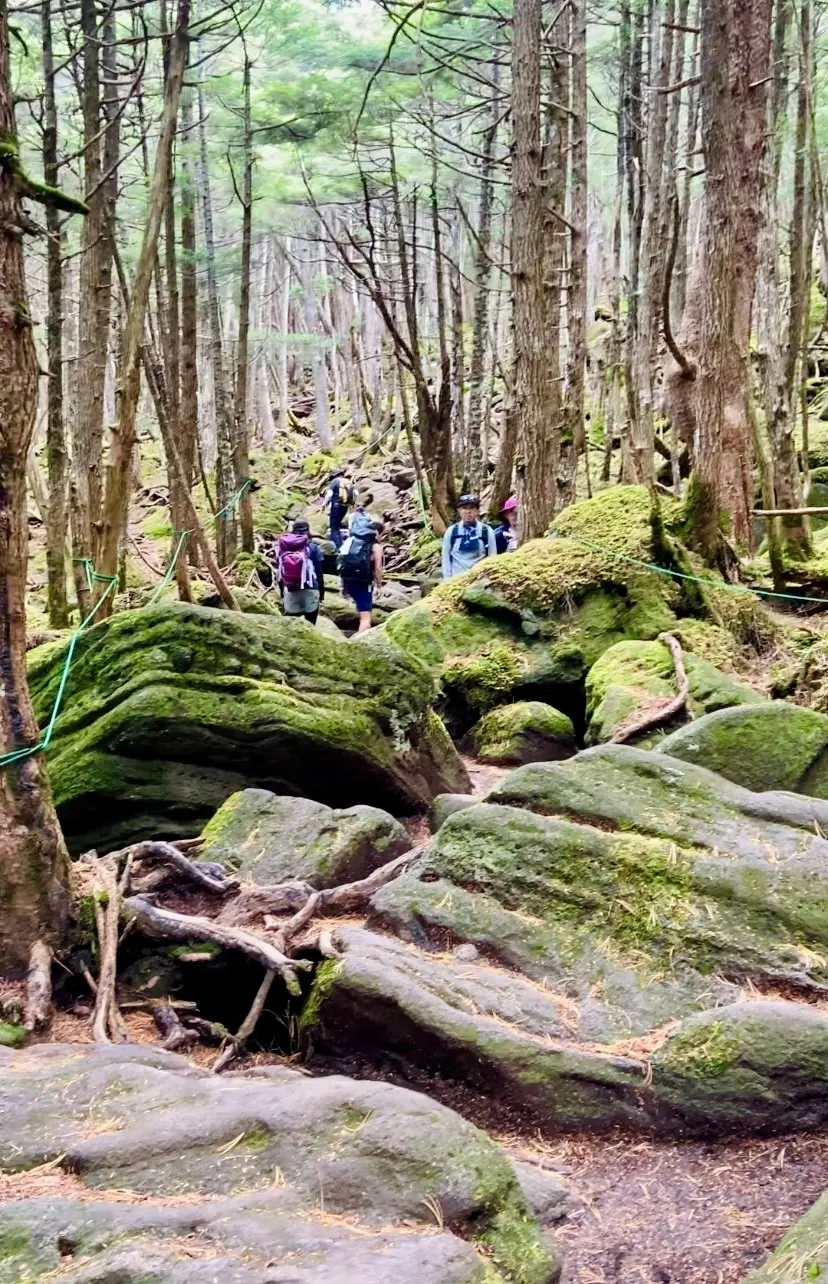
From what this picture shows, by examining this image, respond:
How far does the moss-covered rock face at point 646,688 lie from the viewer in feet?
25.1

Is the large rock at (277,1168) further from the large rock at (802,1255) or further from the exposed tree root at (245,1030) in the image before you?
the exposed tree root at (245,1030)

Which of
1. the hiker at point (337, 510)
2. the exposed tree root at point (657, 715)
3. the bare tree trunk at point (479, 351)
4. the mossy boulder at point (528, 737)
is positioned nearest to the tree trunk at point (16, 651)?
the exposed tree root at point (657, 715)

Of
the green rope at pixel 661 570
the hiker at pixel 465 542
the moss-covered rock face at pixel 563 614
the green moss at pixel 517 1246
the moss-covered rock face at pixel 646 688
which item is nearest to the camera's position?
the green moss at pixel 517 1246

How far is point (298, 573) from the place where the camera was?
43.9ft

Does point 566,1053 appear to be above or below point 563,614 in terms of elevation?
below

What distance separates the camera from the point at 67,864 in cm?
471

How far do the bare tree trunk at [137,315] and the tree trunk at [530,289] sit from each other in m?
4.53

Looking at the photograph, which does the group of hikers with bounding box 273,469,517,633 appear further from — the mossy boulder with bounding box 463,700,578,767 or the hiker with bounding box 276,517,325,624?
the mossy boulder with bounding box 463,700,578,767

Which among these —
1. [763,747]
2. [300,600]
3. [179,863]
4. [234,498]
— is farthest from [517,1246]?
[234,498]

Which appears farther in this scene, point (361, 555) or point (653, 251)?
point (361, 555)

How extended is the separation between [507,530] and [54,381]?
6.80 metres

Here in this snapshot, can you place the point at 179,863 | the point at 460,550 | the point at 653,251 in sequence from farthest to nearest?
1. the point at 653,251
2. the point at 460,550
3. the point at 179,863

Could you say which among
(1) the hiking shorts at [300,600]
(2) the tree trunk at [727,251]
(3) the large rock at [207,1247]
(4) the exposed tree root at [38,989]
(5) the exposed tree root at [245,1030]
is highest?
(2) the tree trunk at [727,251]

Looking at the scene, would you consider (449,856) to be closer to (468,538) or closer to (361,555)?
Answer: (468,538)
